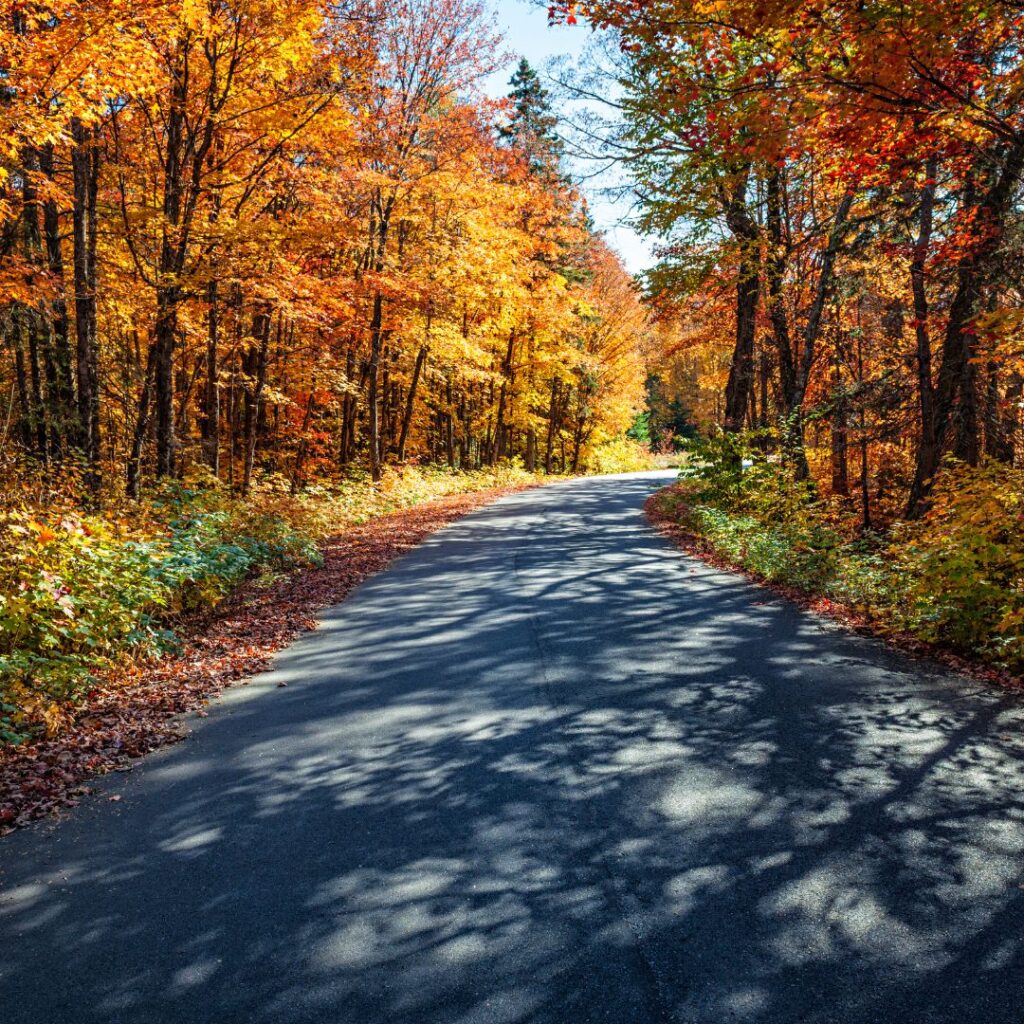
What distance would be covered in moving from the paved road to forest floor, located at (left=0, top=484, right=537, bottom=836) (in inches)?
12.6

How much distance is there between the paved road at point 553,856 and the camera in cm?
272

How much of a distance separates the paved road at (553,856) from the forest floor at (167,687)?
0.32 metres

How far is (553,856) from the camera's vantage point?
3562 millimetres

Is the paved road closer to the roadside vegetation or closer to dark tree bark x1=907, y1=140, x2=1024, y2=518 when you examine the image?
the roadside vegetation

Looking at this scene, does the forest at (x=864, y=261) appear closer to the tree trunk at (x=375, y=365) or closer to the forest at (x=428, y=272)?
the forest at (x=428, y=272)

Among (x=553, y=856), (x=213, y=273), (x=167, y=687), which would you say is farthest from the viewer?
(x=213, y=273)

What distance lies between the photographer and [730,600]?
8906 millimetres

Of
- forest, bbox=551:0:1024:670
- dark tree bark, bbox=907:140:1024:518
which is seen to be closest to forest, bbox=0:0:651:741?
forest, bbox=551:0:1024:670

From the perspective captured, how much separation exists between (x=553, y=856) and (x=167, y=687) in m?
4.56

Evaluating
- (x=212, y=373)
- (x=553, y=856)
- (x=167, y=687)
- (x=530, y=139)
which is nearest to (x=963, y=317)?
(x=553, y=856)

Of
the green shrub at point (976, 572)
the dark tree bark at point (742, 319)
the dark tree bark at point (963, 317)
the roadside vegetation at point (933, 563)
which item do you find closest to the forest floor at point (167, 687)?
the roadside vegetation at point (933, 563)

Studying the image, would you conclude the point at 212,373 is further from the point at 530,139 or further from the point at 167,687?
the point at 530,139

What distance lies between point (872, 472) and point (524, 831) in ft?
67.7

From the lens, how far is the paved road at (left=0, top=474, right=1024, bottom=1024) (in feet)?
8.93
